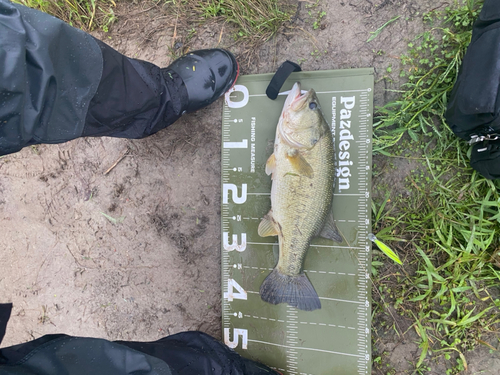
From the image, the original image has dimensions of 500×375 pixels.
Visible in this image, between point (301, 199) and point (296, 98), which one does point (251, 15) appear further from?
point (301, 199)

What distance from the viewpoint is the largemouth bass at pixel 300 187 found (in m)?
2.46

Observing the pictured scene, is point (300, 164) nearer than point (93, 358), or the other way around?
point (93, 358)

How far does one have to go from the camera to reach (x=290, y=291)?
2684 millimetres

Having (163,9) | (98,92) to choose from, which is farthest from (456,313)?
(163,9)

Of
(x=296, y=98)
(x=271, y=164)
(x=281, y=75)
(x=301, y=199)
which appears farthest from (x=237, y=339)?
(x=281, y=75)

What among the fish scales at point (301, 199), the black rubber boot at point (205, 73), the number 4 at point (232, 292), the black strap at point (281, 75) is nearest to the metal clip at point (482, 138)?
the fish scales at point (301, 199)

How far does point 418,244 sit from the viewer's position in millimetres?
2656

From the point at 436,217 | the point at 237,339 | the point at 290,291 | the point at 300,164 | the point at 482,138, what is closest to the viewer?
the point at 482,138

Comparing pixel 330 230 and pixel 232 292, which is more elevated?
pixel 330 230

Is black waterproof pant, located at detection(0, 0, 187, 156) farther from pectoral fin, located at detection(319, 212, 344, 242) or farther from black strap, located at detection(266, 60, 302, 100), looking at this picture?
pectoral fin, located at detection(319, 212, 344, 242)

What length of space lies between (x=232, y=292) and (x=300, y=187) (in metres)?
1.22

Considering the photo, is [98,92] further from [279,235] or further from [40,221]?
[40,221]

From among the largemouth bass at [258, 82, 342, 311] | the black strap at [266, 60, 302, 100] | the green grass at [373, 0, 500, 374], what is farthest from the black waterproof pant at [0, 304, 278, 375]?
the black strap at [266, 60, 302, 100]

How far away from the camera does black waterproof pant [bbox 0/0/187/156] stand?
1.58 m
